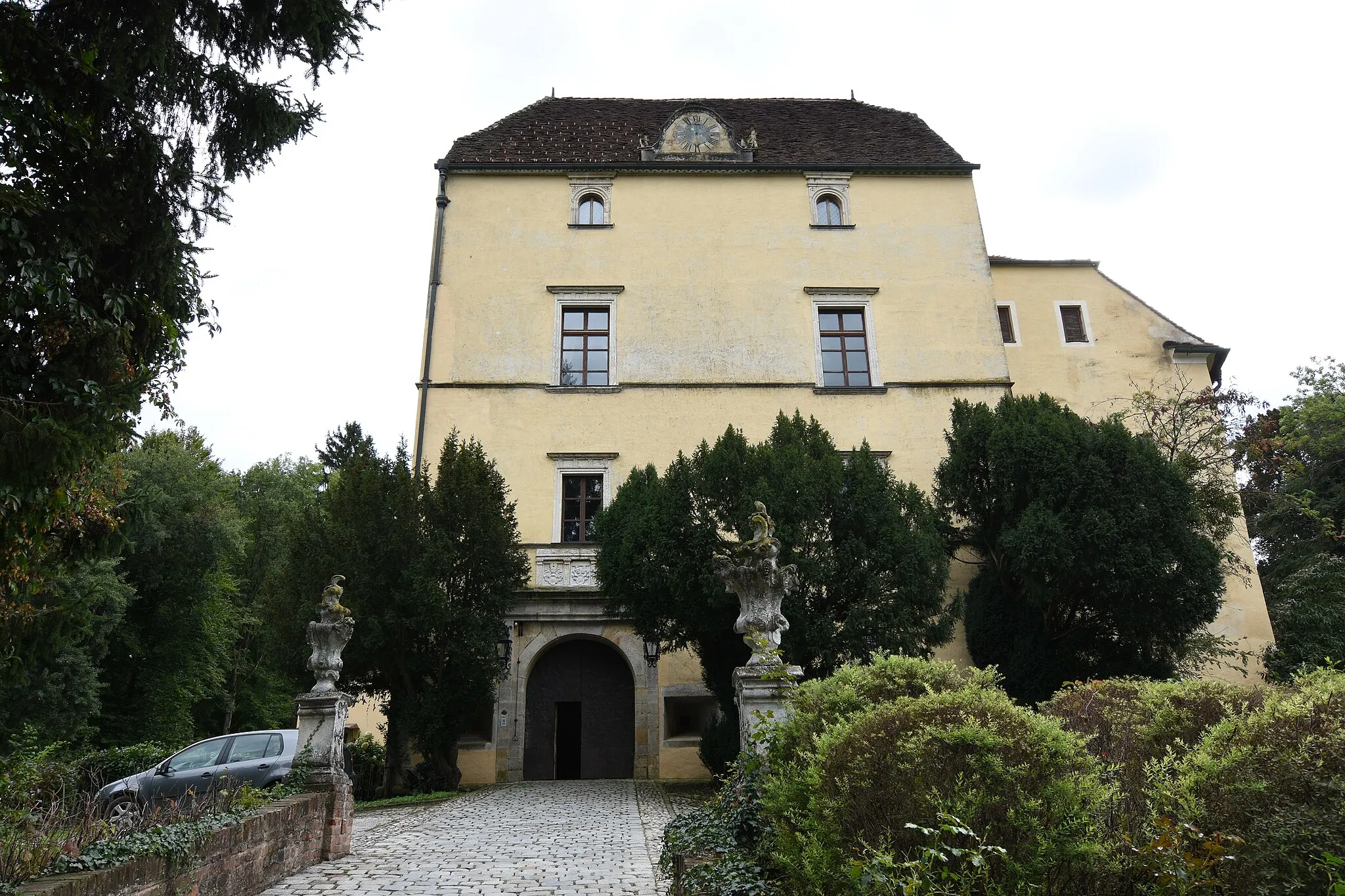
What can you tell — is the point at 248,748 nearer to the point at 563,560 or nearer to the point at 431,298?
the point at 563,560

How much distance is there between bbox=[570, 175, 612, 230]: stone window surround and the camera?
2236 centimetres

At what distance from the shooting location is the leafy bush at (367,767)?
16.2 m

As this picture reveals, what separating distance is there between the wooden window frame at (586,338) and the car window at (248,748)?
9.87m

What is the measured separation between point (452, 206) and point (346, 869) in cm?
1706

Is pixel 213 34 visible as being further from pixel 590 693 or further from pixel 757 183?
pixel 757 183

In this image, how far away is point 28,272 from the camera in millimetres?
6699

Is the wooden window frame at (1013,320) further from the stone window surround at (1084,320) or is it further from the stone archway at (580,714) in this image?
the stone archway at (580,714)

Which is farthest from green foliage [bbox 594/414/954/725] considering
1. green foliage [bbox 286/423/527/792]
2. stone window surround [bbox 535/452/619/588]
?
stone window surround [bbox 535/452/619/588]

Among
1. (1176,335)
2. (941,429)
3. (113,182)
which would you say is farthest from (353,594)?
(1176,335)

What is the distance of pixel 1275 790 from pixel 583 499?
16.6 metres

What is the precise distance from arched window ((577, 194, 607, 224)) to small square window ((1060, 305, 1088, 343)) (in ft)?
38.7

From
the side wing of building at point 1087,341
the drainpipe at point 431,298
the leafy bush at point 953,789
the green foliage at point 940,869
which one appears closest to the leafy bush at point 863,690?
the leafy bush at point 953,789

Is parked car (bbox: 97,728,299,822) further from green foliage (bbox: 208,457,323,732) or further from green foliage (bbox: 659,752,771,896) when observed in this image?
green foliage (bbox: 208,457,323,732)

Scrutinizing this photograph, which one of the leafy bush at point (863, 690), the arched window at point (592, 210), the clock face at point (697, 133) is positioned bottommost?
the leafy bush at point (863, 690)
